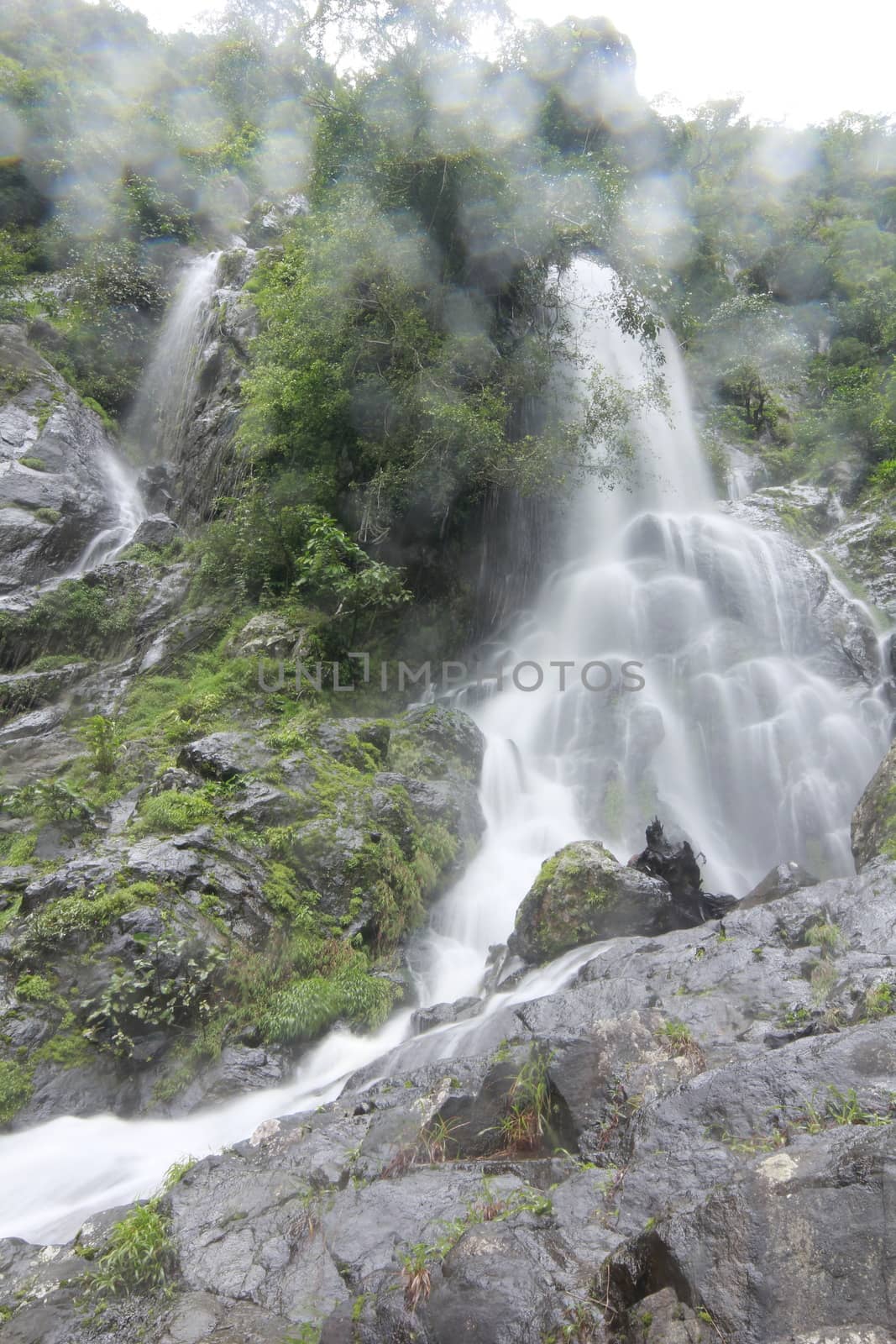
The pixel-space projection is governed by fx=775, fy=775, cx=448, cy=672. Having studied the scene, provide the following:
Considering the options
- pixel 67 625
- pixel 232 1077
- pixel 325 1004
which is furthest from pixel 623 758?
pixel 67 625

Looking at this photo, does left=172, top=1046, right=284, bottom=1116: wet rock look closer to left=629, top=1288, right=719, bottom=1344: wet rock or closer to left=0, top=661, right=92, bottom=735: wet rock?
left=629, top=1288, right=719, bottom=1344: wet rock

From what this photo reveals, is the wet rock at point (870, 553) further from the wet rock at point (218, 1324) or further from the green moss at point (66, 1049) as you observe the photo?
the wet rock at point (218, 1324)

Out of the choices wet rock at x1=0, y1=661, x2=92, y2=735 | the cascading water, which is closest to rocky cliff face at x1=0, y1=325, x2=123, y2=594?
wet rock at x1=0, y1=661, x2=92, y2=735

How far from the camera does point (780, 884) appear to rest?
24.6 ft

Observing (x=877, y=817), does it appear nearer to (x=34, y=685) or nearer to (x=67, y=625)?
(x=34, y=685)

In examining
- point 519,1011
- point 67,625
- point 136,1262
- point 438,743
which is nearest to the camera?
point 136,1262

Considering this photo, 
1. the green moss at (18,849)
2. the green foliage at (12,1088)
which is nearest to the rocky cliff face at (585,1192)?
the green foliage at (12,1088)

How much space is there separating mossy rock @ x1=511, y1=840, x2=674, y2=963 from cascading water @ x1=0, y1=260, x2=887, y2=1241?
0.41 metres

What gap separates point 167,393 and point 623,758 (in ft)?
53.7

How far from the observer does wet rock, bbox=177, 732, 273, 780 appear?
9.25 m

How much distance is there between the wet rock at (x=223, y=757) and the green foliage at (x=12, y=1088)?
3570 mm

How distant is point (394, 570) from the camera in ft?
41.4

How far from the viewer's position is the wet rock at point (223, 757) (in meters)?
9.25

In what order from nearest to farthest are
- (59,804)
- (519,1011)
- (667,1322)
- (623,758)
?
(667,1322)
(519,1011)
(59,804)
(623,758)
